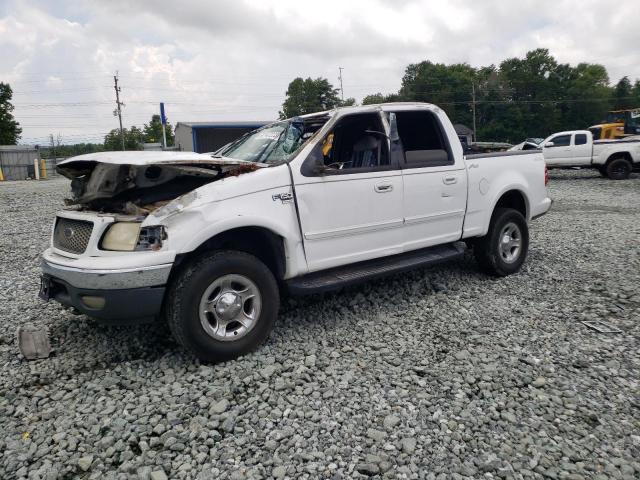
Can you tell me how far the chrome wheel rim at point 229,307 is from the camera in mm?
3350

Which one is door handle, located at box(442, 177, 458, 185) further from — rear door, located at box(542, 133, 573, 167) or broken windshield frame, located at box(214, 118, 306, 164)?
rear door, located at box(542, 133, 573, 167)

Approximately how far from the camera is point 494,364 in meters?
3.45

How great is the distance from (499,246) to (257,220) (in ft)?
10.7

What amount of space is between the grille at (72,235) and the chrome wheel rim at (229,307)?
99cm

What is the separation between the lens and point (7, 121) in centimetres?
5069

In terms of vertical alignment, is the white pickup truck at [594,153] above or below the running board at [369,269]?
above

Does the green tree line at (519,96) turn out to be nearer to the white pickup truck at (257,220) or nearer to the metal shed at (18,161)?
the metal shed at (18,161)

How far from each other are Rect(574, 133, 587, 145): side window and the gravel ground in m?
15.7

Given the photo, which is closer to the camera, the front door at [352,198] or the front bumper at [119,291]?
the front bumper at [119,291]

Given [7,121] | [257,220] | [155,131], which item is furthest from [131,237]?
[155,131]

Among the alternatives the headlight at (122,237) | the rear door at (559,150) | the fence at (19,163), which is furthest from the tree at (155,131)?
the headlight at (122,237)

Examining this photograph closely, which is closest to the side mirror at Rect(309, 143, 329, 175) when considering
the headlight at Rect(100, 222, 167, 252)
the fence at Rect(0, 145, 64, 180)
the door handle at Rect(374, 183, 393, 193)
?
the door handle at Rect(374, 183, 393, 193)

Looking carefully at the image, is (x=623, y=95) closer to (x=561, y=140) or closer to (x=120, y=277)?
(x=561, y=140)

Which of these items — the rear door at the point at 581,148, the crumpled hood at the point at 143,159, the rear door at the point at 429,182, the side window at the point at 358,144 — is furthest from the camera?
the rear door at the point at 581,148
